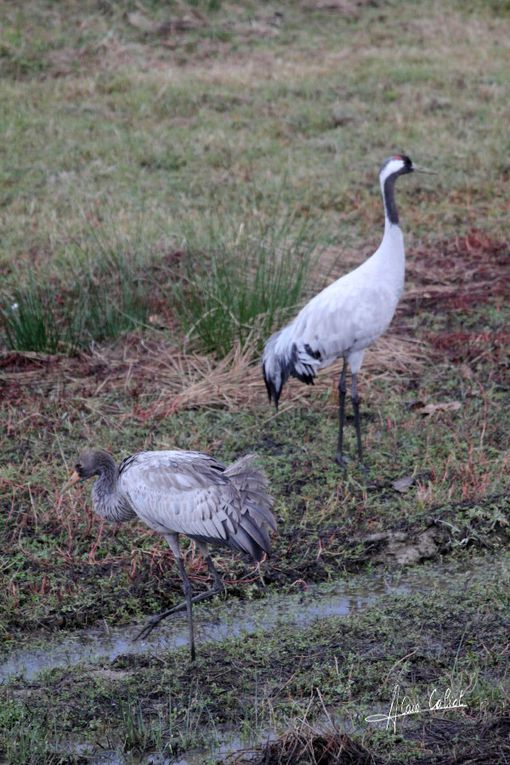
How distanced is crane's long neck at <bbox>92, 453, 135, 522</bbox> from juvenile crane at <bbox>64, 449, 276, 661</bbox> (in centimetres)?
5

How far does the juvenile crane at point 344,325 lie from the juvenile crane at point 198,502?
170 centimetres

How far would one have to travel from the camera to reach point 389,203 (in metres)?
7.06

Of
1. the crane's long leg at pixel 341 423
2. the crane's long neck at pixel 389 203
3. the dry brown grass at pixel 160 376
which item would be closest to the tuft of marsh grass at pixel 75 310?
the dry brown grass at pixel 160 376

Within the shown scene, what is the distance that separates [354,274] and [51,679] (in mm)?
3223

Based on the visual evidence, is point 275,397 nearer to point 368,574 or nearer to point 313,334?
point 313,334

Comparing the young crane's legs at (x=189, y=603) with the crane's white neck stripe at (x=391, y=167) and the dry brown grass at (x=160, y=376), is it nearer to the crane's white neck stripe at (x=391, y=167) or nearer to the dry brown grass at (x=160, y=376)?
the dry brown grass at (x=160, y=376)

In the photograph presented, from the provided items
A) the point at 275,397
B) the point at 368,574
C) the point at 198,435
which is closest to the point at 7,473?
the point at 198,435

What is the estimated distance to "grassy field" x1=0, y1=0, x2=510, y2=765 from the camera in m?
4.41

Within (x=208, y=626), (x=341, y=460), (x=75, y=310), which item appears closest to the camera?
(x=208, y=626)

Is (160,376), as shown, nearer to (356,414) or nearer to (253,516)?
(356,414)

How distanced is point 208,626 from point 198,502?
25.1 inches

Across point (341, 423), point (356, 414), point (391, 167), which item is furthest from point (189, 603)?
point (391, 167)


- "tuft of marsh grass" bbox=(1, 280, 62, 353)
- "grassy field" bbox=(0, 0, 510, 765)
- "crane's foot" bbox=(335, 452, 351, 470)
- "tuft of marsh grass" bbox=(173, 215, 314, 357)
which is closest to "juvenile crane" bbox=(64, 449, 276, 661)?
"grassy field" bbox=(0, 0, 510, 765)

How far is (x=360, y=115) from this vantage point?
1203 centimetres
